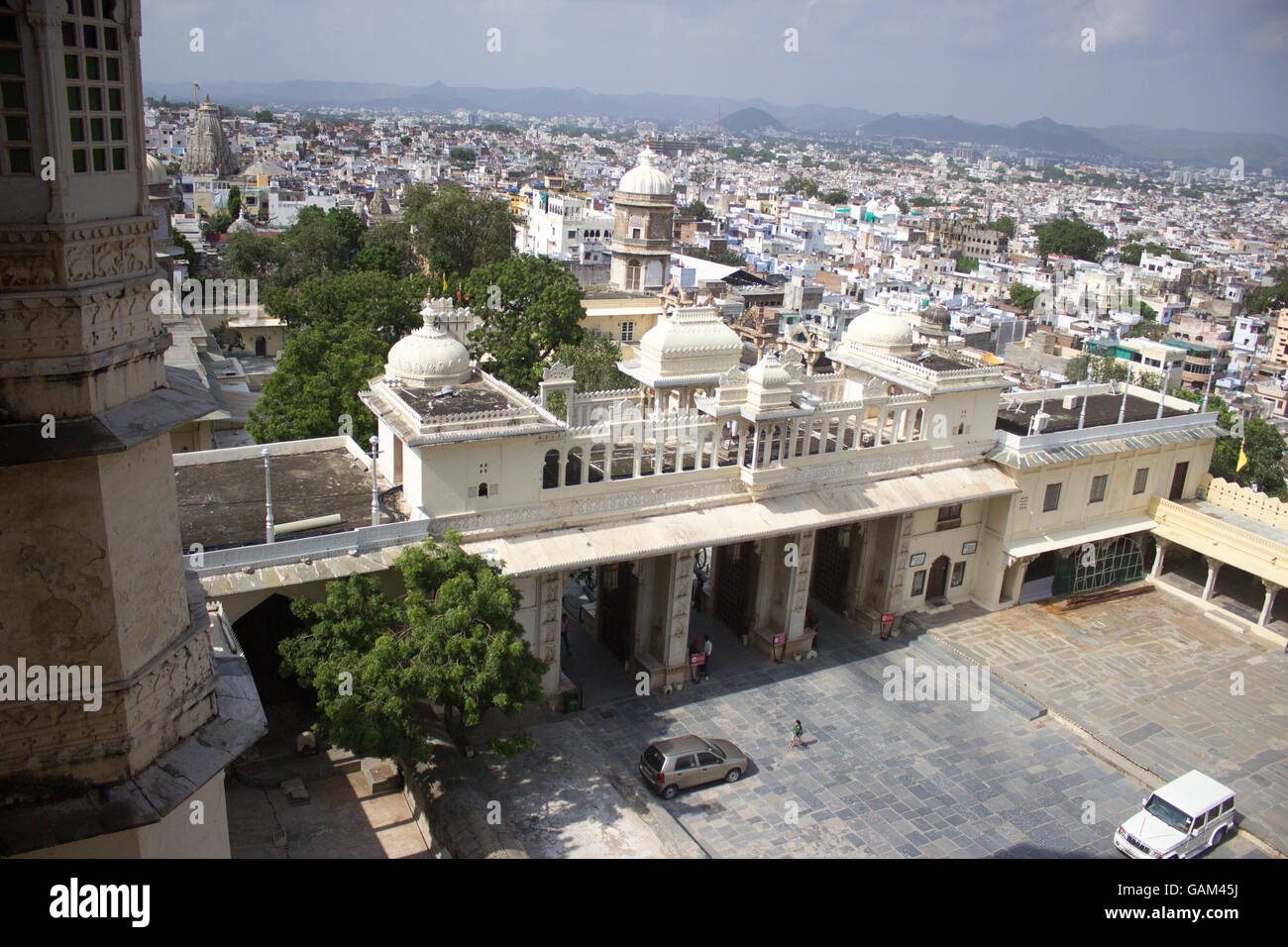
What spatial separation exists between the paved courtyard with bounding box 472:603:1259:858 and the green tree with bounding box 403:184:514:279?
32527 mm

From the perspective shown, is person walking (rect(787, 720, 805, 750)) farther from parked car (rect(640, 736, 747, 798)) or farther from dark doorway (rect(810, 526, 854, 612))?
dark doorway (rect(810, 526, 854, 612))

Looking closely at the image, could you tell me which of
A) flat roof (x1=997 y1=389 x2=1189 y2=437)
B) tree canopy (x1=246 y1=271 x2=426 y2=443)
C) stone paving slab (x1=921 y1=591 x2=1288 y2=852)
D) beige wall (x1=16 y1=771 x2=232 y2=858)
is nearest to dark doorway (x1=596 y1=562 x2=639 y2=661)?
tree canopy (x1=246 y1=271 x2=426 y2=443)

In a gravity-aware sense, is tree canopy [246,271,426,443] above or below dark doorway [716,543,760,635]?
above

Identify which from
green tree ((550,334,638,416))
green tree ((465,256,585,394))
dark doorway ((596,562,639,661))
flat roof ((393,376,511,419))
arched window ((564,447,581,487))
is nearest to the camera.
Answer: flat roof ((393,376,511,419))

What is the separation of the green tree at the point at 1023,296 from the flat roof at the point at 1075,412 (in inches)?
2856

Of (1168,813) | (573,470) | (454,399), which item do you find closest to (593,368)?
(573,470)

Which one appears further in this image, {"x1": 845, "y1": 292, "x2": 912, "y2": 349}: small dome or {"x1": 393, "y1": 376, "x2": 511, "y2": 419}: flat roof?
{"x1": 845, "y1": 292, "x2": 912, "y2": 349}: small dome

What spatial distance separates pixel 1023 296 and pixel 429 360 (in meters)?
92.5

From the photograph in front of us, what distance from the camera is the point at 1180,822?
19188 millimetres

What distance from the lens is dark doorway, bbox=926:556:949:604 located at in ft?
93.5

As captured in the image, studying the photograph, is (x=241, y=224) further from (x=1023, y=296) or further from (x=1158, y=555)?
(x=1158, y=555)

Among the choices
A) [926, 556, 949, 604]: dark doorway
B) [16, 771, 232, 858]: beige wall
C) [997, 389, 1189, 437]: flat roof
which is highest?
[16, 771, 232, 858]: beige wall

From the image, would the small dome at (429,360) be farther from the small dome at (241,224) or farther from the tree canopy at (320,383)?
the small dome at (241,224)

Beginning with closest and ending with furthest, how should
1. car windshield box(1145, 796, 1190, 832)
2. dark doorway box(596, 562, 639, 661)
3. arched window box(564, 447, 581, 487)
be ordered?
1. car windshield box(1145, 796, 1190, 832)
2. arched window box(564, 447, 581, 487)
3. dark doorway box(596, 562, 639, 661)
